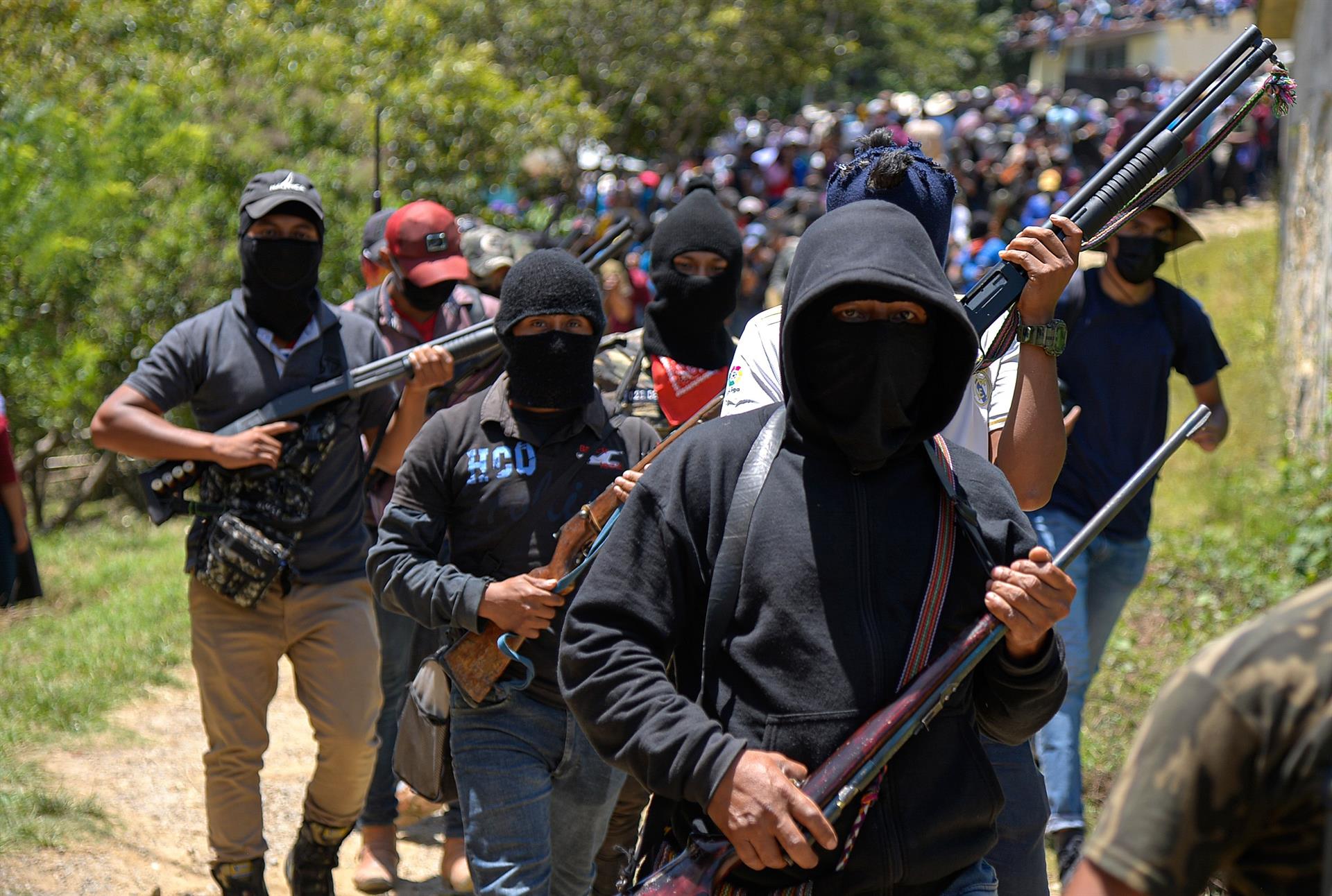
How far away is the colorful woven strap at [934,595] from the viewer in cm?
240

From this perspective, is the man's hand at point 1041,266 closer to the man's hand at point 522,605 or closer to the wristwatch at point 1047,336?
the wristwatch at point 1047,336

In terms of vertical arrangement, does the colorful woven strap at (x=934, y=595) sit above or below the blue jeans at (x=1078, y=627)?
above

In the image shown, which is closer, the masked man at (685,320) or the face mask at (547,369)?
the face mask at (547,369)

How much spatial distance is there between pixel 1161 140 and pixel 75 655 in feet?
20.7

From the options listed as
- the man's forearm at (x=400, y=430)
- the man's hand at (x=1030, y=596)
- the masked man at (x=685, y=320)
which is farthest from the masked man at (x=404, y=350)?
the man's hand at (x=1030, y=596)

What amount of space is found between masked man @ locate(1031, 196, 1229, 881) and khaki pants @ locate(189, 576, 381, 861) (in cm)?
251

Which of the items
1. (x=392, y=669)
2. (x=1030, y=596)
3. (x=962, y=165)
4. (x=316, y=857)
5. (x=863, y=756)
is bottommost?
(x=316, y=857)

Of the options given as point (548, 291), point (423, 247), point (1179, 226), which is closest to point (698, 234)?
point (548, 291)

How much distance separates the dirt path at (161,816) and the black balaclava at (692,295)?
236 cm

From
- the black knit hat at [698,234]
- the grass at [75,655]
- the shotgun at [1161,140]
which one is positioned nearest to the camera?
the shotgun at [1161,140]

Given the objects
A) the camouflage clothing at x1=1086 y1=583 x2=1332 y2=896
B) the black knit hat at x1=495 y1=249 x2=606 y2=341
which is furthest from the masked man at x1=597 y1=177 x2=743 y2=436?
the camouflage clothing at x1=1086 y1=583 x2=1332 y2=896

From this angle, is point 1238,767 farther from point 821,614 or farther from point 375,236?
point 375,236

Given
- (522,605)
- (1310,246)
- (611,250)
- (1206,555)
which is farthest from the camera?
(1310,246)

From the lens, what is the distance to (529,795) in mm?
3670
